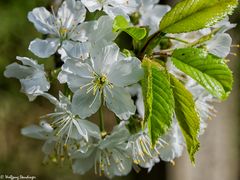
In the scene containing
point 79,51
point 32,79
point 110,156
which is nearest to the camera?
point 79,51

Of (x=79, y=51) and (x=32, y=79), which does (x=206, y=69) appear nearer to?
(x=79, y=51)

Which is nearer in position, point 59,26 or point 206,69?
point 206,69

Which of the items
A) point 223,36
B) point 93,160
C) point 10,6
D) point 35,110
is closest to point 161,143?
point 93,160

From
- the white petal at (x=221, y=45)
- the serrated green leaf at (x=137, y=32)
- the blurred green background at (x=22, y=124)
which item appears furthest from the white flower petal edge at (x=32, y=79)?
the blurred green background at (x=22, y=124)

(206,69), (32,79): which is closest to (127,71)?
(206,69)

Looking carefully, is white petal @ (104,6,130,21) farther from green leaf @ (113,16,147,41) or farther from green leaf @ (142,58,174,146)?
green leaf @ (142,58,174,146)

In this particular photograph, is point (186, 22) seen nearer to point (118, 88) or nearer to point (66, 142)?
point (118, 88)

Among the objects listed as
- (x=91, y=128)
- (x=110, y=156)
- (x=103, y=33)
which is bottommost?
(x=110, y=156)
